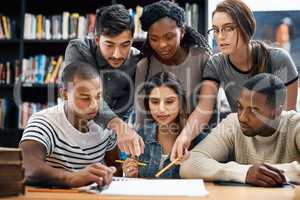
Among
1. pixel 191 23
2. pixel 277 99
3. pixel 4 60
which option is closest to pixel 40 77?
pixel 4 60

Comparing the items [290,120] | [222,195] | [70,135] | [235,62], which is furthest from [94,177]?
[235,62]

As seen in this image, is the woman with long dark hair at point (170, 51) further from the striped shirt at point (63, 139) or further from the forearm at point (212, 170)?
the forearm at point (212, 170)

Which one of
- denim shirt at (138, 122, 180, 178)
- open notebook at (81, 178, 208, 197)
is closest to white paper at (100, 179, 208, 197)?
open notebook at (81, 178, 208, 197)

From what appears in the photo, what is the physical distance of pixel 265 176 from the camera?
4.17 feet

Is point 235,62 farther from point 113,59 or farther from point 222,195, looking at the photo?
point 222,195

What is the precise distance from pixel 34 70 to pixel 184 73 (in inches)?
68.0

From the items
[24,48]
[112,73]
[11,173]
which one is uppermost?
[24,48]

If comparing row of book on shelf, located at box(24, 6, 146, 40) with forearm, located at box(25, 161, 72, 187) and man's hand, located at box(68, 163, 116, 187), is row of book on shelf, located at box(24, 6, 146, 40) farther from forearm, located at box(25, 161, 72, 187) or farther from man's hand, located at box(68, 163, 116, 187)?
man's hand, located at box(68, 163, 116, 187)

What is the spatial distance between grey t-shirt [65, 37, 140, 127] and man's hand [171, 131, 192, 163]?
42 cm

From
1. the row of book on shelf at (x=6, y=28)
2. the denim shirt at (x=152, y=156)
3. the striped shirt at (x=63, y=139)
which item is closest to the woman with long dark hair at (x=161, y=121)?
the denim shirt at (x=152, y=156)

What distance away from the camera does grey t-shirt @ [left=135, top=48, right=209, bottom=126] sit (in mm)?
1938

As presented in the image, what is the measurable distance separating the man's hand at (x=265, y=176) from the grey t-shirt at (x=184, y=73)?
0.65m

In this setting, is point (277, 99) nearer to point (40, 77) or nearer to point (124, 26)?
point (124, 26)

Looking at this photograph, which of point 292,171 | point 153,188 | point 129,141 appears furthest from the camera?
point 129,141
